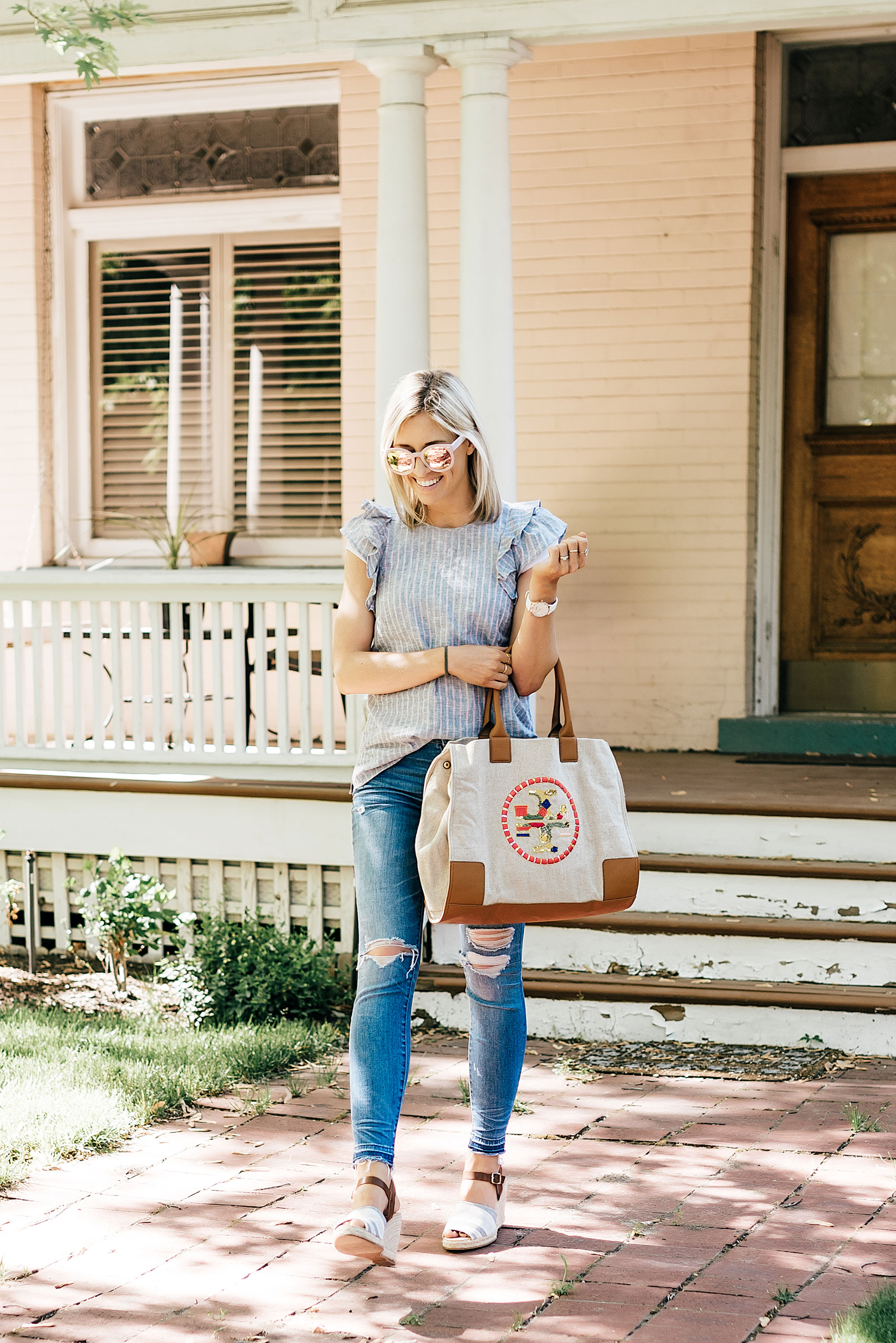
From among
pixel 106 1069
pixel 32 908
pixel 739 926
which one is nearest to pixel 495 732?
pixel 106 1069

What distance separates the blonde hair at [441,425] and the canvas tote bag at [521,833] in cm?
49

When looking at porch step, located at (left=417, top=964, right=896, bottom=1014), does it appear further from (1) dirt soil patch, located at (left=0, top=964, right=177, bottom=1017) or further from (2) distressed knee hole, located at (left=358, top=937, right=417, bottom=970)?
(2) distressed knee hole, located at (left=358, top=937, right=417, bottom=970)

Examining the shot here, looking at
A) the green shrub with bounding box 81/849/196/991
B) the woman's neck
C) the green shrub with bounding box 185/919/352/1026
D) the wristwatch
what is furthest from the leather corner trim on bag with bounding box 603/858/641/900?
the green shrub with bounding box 81/849/196/991

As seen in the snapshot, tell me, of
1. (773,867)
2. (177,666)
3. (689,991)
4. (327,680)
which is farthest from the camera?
(177,666)

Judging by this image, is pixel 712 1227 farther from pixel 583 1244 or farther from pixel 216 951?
pixel 216 951

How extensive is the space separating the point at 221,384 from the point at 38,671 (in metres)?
2.46

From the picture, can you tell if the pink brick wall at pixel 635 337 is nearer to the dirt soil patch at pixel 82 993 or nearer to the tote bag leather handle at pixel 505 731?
the dirt soil patch at pixel 82 993

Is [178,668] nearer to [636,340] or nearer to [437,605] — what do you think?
[636,340]

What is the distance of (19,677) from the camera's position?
237 inches

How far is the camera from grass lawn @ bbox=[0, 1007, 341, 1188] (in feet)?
12.7

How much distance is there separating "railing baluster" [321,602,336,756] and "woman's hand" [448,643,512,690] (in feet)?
8.10

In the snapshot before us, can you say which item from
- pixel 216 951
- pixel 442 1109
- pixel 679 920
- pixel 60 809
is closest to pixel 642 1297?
pixel 442 1109

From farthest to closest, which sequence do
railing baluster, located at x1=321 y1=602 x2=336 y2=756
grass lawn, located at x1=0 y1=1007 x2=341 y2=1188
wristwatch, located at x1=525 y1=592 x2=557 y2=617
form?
railing baluster, located at x1=321 y1=602 x2=336 y2=756 → grass lawn, located at x1=0 y1=1007 x2=341 y2=1188 → wristwatch, located at x1=525 y1=592 x2=557 y2=617

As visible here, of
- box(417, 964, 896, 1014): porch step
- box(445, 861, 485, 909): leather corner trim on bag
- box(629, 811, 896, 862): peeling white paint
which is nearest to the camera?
box(445, 861, 485, 909): leather corner trim on bag
